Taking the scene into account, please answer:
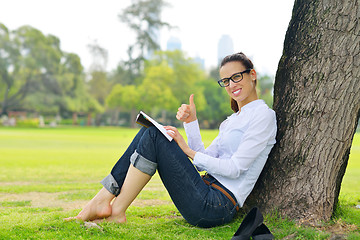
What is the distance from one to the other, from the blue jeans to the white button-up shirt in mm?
101

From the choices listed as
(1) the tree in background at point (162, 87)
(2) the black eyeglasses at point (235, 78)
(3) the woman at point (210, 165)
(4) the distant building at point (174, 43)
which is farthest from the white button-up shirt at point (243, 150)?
(4) the distant building at point (174, 43)

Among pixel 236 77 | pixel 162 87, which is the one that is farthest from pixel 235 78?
pixel 162 87

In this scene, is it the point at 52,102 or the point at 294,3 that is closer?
the point at 294,3

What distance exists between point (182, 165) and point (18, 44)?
4817cm

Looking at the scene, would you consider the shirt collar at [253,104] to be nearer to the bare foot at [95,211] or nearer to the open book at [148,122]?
the open book at [148,122]

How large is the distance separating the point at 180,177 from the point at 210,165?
0.77 feet

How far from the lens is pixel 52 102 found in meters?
44.2

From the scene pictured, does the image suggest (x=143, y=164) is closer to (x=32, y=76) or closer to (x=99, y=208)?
(x=99, y=208)

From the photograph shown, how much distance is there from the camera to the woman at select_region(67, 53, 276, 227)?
2.70m

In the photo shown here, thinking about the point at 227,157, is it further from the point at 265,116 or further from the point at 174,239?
the point at 174,239

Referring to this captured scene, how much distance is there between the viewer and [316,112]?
295cm

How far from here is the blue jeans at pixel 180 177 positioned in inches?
106

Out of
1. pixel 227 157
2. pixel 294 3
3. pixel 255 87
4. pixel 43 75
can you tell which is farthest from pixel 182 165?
pixel 43 75

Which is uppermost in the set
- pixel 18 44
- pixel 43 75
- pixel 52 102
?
pixel 18 44
